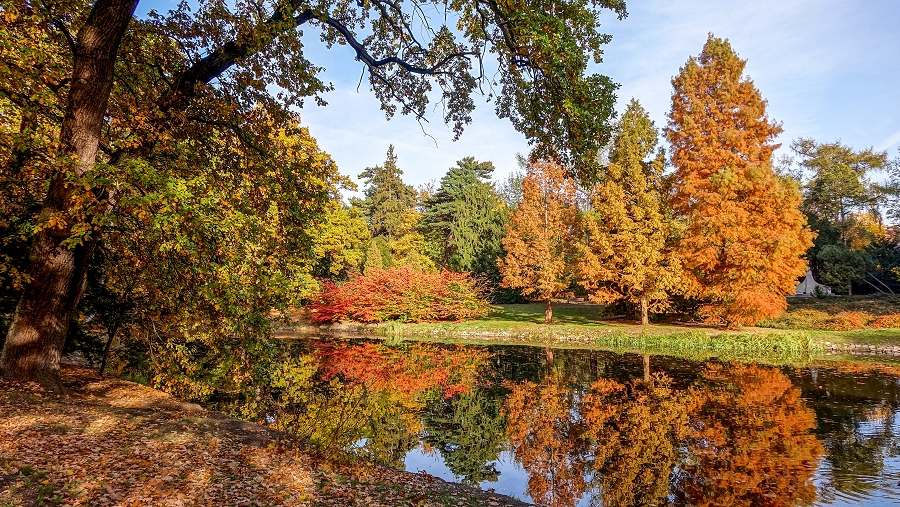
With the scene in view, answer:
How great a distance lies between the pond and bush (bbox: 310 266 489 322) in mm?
12107

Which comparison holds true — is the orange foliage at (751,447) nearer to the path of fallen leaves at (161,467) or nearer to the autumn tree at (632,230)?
the path of fallen leaves at (161,467)

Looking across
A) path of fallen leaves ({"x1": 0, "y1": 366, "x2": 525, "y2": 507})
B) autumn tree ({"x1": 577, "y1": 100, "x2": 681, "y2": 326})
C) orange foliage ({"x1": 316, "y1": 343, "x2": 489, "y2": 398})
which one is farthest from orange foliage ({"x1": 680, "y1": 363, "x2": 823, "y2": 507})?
autumn tree ({"x1": 577, "y1": 100, "x2": 681, "y2": 326})

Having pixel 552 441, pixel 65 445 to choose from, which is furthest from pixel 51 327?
pixel 552 441

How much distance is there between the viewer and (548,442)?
30.5 ft

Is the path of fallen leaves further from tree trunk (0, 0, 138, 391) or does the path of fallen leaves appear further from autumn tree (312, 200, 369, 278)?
autumn tree (312, 200, 369, 278)

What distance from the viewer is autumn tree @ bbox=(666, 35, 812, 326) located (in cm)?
2120

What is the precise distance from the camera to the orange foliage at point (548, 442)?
7297 millimetres

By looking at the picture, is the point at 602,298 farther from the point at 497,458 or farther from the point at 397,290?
the point at 497,458

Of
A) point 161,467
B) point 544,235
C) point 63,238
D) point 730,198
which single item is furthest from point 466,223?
point 161,467

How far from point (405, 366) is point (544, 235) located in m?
12.8

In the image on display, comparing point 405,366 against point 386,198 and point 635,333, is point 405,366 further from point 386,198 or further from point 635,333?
point 386,198

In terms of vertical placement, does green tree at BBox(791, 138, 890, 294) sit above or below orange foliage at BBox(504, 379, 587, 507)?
above

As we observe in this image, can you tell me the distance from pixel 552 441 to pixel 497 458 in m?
1.28

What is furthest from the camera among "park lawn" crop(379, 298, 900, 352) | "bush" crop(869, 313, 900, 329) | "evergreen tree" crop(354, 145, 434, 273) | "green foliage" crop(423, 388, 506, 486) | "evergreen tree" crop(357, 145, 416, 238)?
"evergreen tree" crop(357, 145, 416, 238)
